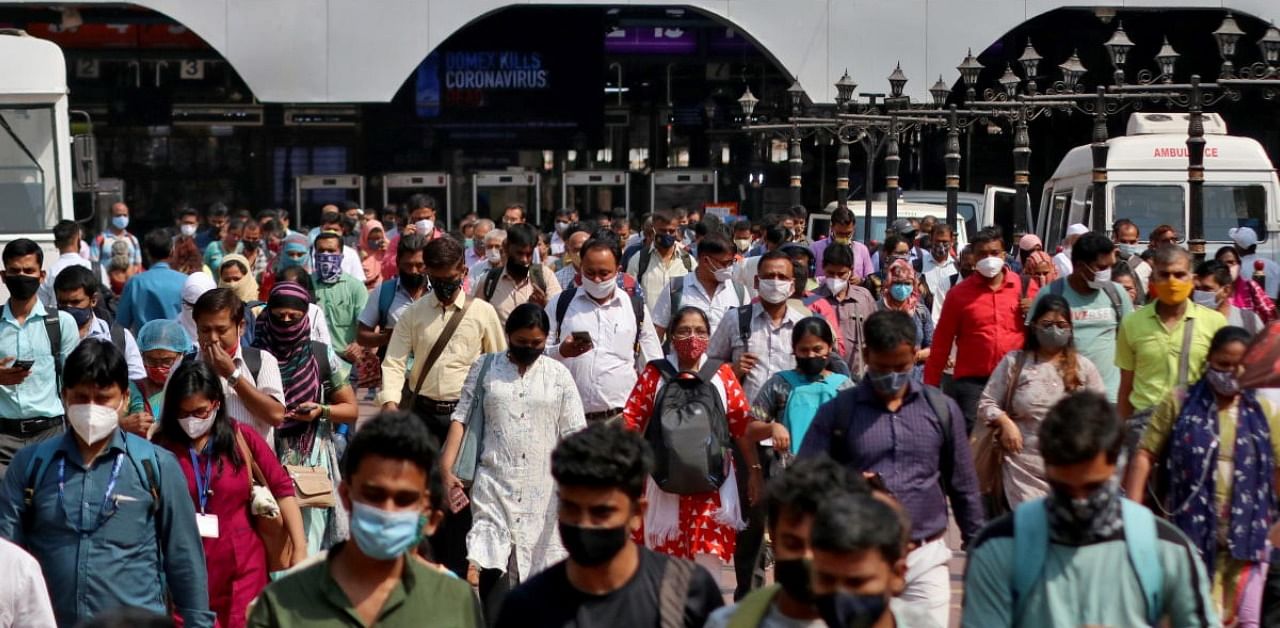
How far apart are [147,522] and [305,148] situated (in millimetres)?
32553

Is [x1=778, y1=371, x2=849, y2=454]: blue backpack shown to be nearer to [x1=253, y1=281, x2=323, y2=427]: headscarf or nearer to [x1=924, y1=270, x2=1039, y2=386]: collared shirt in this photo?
[x1=253, y1=281, x2=323, y2=427]: headscarf

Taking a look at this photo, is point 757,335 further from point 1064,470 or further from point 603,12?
point 603,12

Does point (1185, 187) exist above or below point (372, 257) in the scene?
above

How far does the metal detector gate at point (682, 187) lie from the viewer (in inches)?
1422

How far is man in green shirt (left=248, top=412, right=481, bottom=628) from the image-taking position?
14.1 feet

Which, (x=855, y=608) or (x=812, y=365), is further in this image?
(x=812, y=365)

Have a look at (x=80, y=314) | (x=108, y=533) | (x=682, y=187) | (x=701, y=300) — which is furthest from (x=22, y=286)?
(x=682, y=187)

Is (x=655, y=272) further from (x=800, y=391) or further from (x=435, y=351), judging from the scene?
(x=800, y=391)

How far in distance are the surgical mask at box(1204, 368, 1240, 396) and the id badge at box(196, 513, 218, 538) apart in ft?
10.9

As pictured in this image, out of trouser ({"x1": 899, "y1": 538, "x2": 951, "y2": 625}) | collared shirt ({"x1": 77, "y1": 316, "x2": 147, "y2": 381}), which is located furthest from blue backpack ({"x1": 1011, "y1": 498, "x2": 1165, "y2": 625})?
collared shirt ({"x1": 77, "y1": 316, "x2": 147, "y2": 381})

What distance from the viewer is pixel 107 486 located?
5.97m

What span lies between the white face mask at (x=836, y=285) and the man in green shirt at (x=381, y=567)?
7053 mm

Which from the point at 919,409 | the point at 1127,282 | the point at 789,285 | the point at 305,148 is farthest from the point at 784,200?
the point at 919,409

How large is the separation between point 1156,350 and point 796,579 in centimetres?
489
